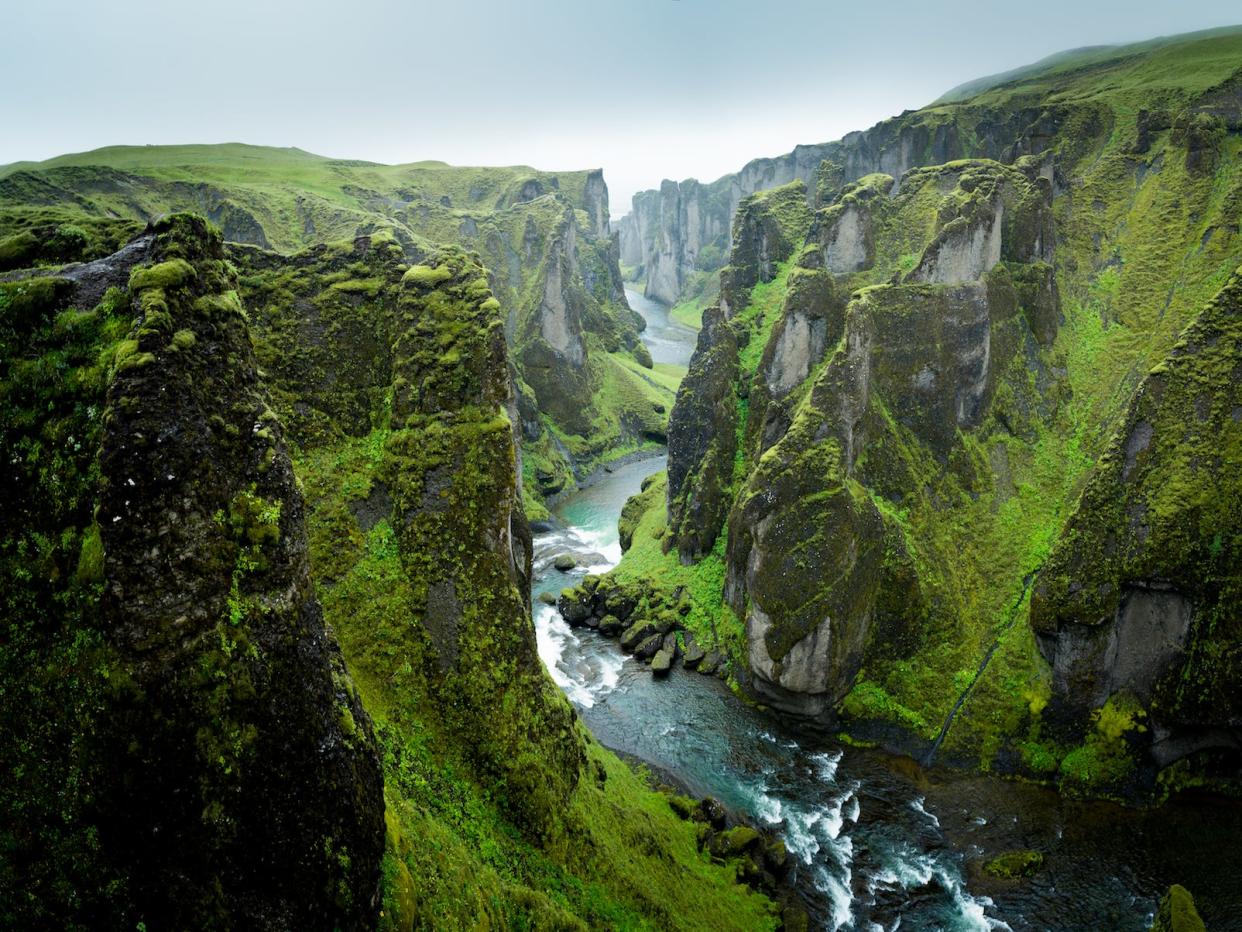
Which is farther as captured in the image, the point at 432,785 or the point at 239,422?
the point at 432,785

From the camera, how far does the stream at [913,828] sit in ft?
89.2

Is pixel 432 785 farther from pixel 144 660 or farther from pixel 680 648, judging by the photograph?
pixel 680 648

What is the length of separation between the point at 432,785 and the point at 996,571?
34.7 m

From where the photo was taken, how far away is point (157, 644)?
33.0ft

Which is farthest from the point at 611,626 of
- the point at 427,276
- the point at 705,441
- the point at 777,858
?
the point at 427,276

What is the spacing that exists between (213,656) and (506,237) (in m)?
114

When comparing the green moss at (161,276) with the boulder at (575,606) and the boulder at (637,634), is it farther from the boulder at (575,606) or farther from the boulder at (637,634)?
the boulder at (575,606)

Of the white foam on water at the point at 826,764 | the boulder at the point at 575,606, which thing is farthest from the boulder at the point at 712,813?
the boulder at the point at 575,606

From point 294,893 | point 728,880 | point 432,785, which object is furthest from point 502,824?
point 728,880

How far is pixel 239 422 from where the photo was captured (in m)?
11.6

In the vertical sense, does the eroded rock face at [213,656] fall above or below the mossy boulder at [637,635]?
above

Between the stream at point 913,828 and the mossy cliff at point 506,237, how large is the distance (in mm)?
38320

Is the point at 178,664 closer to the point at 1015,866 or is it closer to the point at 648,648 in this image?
the point at 1015,866

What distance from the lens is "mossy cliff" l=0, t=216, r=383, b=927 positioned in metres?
9.66
